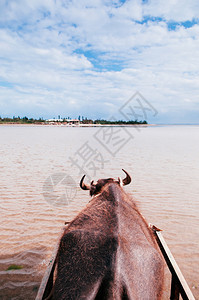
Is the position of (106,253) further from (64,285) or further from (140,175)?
(140,175)

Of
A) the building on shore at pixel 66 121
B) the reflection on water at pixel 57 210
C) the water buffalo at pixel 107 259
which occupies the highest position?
the building on shore at pixel 66 121

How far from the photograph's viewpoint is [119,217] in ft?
7.28

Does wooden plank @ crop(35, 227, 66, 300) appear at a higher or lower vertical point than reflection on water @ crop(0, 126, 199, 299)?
higher

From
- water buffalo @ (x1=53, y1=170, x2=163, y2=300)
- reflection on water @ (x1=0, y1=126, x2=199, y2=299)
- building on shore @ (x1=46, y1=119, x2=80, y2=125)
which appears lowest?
reflection on water @ (x1=0, y1=126, x2=199, y2=299)

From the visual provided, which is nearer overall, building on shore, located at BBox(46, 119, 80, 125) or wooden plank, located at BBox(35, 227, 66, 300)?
wooden plank, located at BBox(35, 227, 66, 300)

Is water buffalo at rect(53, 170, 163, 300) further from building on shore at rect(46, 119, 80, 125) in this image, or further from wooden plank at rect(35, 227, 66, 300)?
building on shore at rect(46, 119, 80, 125)

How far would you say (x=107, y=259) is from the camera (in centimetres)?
179

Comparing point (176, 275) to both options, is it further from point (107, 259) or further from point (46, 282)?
point (46, 282)

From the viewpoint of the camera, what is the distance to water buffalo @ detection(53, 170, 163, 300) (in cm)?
169

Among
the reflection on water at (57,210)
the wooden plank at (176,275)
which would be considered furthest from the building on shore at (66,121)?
the wooden plank at (176,275)

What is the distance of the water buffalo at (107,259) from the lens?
1.69 m

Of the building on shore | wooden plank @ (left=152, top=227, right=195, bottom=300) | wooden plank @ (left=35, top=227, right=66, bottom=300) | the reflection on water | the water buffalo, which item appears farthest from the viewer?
the building on shore

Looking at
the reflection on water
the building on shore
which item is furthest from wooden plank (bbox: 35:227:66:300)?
the building on shore

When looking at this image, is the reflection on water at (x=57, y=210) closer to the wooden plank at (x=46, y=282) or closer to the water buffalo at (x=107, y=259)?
the wooden plank at (x=46, y=282)
